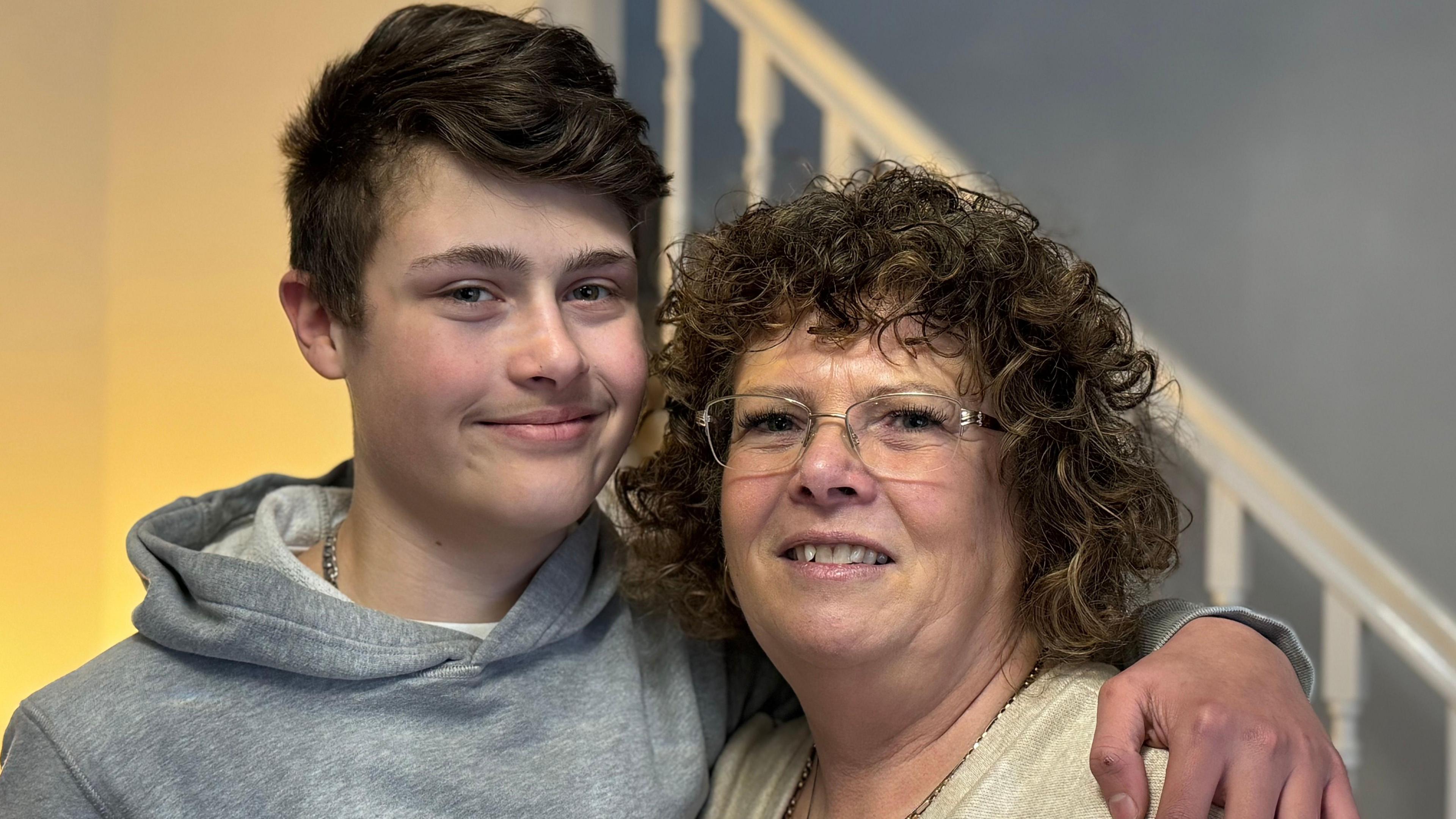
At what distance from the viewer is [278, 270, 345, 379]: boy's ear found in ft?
4.90

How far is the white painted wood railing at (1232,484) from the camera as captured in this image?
183 centimetres

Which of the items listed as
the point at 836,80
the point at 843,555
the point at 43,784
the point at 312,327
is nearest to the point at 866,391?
the point at 843,555

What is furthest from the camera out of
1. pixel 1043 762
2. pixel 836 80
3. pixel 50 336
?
pixel 50 336

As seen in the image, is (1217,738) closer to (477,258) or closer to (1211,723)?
(1211,723)

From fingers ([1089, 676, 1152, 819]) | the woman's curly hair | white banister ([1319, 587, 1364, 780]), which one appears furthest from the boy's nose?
white banister ([1319, 587, 1364, 780])

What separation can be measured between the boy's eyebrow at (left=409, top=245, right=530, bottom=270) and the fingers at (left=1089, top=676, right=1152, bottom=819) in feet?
2.42

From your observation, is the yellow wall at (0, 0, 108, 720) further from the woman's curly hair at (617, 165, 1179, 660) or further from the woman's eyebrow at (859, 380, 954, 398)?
the woman's eyebrow at (859, 380, 954, 398)

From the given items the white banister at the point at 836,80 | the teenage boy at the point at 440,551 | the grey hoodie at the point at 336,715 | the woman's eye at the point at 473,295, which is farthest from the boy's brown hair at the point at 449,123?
the white banister at the point at 836,80

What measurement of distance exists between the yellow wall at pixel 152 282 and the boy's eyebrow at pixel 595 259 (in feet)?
4.11

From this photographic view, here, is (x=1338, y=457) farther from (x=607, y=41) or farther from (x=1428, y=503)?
(x=607, y=41)

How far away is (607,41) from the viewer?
91.4 inches

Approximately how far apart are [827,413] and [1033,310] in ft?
0.77

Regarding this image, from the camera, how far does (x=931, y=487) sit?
4.09 ft

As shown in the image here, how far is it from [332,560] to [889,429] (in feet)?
2.36
